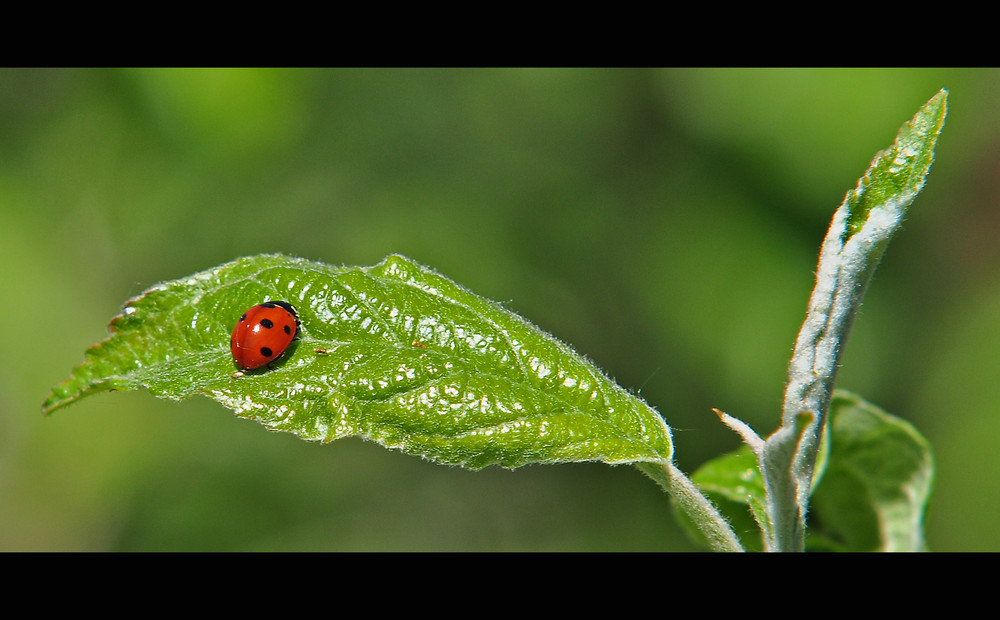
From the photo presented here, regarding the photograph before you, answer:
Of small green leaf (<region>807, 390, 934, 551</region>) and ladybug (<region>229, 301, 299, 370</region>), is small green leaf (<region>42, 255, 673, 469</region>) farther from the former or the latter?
small green leaf (<region>807, 390, 934, 551</region>)

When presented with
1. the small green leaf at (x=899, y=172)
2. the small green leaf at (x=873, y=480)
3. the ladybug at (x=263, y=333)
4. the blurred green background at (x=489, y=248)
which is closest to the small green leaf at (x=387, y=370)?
the ladybug at (x=263, y=333)

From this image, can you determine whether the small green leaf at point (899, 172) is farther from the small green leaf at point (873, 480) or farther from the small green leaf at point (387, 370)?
the small green leaf at point (873, 480)

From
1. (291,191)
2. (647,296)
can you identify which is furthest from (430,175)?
(647,296)

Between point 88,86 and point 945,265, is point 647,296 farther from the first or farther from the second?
point 88,86

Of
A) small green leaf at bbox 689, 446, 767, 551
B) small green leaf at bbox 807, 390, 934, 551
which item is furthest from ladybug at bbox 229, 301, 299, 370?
small green leaf at bbox 807, 390, 934, 551

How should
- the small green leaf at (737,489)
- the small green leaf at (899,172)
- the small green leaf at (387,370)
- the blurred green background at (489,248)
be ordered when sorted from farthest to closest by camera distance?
the blurred green background at (489,248) < the small green leaf at (737,489) < the small green leaf at (387,370) < the small green leaf at (899,172)
